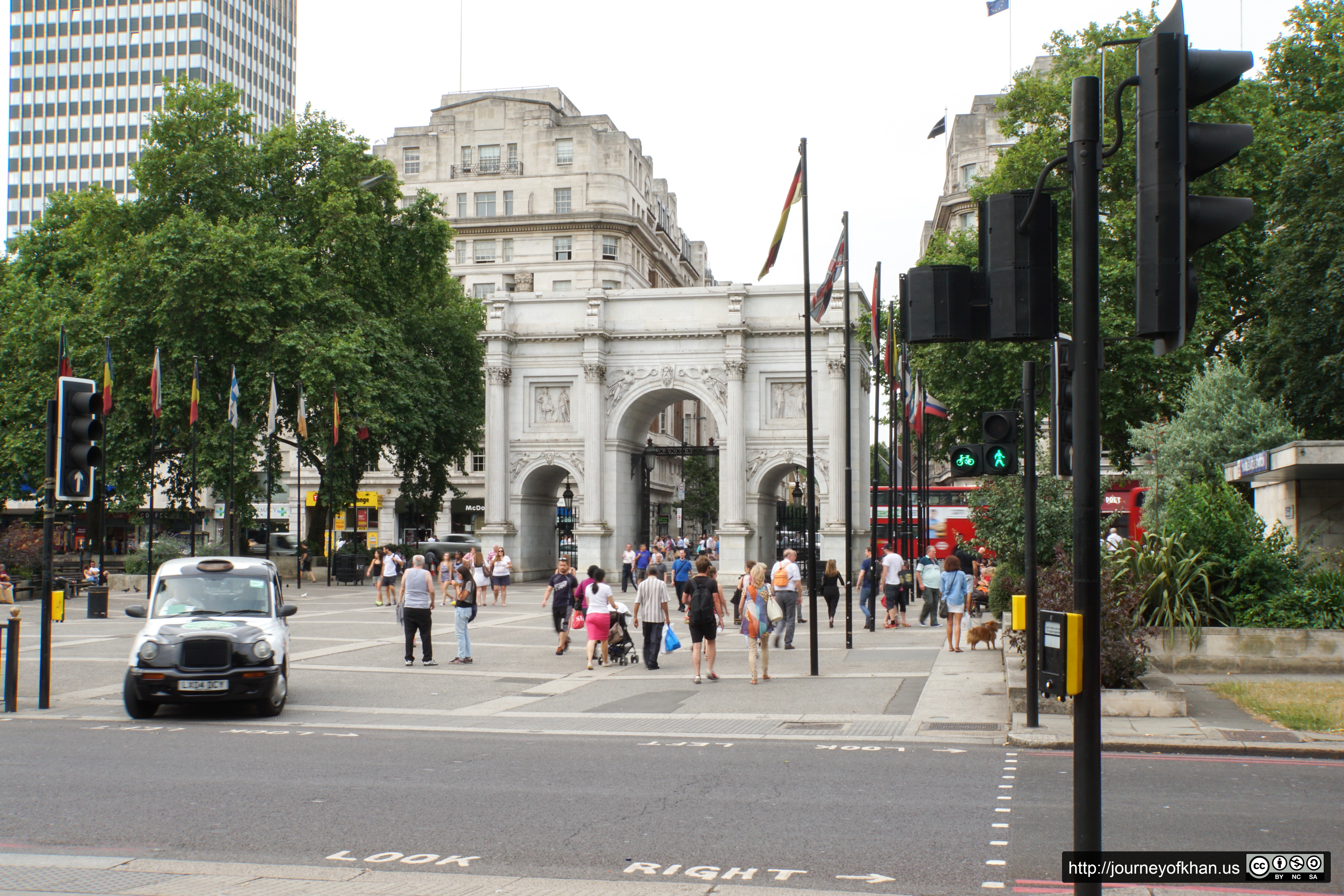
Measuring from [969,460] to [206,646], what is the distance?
9328 millimetres

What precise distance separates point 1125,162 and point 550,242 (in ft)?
159

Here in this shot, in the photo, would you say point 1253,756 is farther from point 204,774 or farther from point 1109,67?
point 1109,67

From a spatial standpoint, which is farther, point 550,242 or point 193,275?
point 550,242

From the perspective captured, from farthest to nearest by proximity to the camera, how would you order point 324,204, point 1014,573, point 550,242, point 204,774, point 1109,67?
point 550,242, point 324,204, point 1109,67, point 1014,573, point 204,774

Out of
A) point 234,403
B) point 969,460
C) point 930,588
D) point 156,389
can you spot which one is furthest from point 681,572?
point 969,460

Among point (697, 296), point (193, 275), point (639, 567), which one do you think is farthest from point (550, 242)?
point (639, 567)

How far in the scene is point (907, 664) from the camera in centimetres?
2052

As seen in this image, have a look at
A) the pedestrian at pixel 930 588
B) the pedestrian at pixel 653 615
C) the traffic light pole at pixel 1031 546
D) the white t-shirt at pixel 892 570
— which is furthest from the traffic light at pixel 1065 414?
the white t-shirt at pixel 892 570

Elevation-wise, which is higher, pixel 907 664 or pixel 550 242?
pixel 550 242

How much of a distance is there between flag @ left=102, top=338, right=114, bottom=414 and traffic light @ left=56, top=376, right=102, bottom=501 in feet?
70.5

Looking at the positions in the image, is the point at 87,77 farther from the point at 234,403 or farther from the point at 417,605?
the point at 417,605

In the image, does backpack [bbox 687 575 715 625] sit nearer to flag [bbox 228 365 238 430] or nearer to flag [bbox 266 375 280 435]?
flag [bbox 228 365 238 430]

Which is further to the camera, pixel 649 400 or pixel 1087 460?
pixel 649 400

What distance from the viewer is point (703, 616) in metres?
18.4
